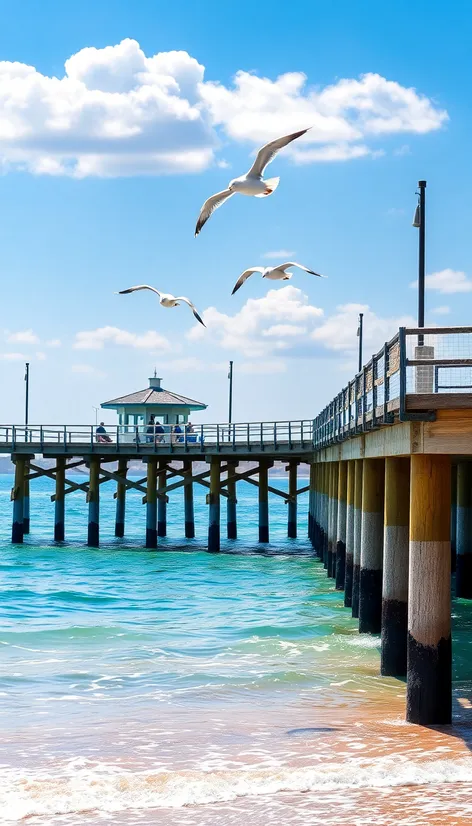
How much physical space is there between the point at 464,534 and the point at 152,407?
63.5 feet

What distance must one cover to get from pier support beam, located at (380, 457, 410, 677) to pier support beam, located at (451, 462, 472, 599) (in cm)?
1098

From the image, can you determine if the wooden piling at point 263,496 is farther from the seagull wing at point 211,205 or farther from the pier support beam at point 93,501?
the seagull wing at point 211,205

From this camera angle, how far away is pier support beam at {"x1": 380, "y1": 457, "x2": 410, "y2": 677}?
14.1 metres

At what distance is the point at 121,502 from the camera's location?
143ft

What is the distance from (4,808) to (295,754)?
2979 mm

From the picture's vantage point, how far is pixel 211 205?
17500 millimetres

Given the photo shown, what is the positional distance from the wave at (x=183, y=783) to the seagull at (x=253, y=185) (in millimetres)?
8243

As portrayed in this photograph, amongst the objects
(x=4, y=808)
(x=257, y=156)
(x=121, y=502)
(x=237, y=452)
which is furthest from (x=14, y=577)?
(x=4, y=808)

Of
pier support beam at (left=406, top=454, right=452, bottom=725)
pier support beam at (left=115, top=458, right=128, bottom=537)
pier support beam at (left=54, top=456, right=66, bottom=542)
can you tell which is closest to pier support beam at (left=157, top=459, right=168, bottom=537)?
pier support beam at (left=115, top=458, right=128, bottom=537)

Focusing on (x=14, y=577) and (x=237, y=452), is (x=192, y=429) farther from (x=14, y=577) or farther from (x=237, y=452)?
(x=14, y=577)

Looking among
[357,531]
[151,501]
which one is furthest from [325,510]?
[357,531]

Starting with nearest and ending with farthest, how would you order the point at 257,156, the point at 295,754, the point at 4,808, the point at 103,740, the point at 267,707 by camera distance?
the point at 4,808, the point at 295,754, the point at 103,740, the point at 267,707, the point at 257,156

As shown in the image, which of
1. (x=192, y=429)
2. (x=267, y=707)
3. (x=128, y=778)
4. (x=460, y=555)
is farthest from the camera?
(x=192, y=429)

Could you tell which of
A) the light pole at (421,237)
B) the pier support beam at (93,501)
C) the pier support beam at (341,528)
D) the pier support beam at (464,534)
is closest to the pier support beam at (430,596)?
the light pole at (421,237)
